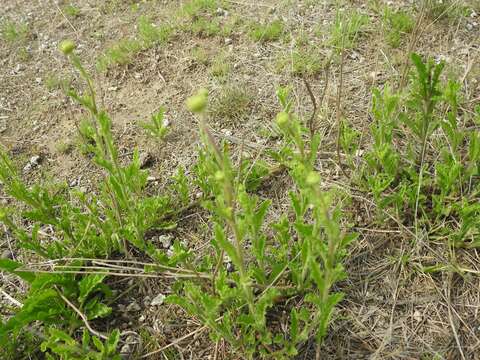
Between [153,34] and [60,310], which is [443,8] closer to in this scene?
[153,34]

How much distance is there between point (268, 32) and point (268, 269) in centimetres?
213

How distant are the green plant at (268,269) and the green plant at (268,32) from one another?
1.76 metres

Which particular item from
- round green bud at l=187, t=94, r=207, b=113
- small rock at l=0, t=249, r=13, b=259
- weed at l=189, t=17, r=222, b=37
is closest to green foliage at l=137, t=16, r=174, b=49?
weed at l=189, t=17, r=222, b=37

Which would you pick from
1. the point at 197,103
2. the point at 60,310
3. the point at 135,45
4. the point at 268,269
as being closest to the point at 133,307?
the point at 60,310

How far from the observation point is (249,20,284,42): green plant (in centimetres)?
342

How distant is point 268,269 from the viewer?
2.11 m

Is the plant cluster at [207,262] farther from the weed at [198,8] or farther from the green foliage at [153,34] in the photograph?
the weed at [198,8]

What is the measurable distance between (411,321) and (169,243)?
130cm

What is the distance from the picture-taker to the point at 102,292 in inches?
85.7

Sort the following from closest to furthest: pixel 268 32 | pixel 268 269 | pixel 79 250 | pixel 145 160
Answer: pixel 268 269 < pixel 79 250 < pixel 145 160 < pixel 268 32

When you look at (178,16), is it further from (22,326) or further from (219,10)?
(22,326)

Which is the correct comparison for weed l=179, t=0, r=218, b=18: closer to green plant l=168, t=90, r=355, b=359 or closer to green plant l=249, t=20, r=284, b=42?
green plant l=249, t=20, r=284, b=42

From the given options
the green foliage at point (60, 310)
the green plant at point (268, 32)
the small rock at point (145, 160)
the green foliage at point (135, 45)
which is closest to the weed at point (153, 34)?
the green foliage at point (135, 45)

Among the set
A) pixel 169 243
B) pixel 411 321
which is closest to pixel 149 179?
pixel 169 243
